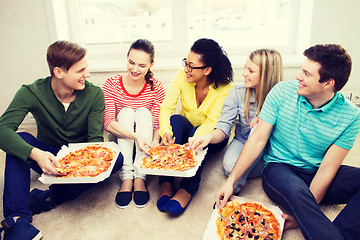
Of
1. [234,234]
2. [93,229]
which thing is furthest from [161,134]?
[234,234]

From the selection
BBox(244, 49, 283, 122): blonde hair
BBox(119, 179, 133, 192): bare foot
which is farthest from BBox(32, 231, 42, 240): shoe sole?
BBox(244, 49, 283, 122): blonde hair

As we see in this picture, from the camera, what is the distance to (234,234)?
4.86 feet

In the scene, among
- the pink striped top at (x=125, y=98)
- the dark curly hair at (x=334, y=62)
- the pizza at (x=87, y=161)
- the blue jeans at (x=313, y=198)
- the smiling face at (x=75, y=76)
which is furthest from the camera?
the pink striped top at (x=125, y=98)

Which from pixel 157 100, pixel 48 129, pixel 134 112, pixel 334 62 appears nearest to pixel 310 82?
pixel 334 62

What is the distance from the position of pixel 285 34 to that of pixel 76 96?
91.3 inches

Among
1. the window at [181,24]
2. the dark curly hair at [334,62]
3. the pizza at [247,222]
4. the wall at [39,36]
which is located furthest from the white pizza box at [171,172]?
the window at [181,24]

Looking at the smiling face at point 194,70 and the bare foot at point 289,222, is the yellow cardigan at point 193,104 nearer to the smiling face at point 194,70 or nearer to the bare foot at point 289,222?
the smiling face at point 194,70

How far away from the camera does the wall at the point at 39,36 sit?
282 cm

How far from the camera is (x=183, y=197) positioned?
185 centimetres

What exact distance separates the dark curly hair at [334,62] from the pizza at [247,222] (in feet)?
2.46

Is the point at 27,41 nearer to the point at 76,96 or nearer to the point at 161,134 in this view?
the point at 76,96

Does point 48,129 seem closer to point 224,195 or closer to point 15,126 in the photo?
point 15,126

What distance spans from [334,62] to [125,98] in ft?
4.54

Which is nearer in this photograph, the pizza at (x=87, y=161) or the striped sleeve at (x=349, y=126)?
the striped sleeve at (x=349, y=126)
